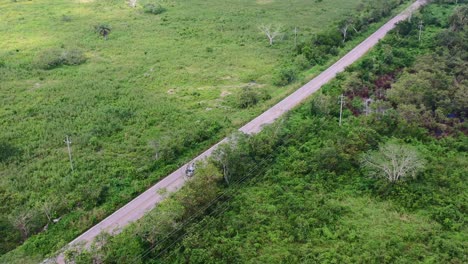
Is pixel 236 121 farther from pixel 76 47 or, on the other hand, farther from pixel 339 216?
pixel 76 47

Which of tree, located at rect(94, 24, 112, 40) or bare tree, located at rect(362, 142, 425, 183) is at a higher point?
tree, located at rect(94, 24, 112, 40)

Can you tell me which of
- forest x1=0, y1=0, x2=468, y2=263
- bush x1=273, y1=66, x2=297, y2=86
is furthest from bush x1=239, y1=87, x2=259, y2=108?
bush x1=273, y1=66, x2=297, y2=86

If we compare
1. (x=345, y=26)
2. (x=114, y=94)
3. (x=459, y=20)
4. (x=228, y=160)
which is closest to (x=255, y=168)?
(x=228, y=160)

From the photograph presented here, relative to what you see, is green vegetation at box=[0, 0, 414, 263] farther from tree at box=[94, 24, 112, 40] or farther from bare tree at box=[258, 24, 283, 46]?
bare tree at box=[258, 24, 283, 46]

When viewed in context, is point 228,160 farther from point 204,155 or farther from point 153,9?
point 153,9

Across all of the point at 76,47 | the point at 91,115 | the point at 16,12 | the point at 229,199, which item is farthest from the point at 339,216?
the point at 16,12
